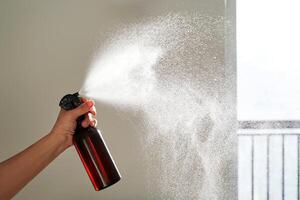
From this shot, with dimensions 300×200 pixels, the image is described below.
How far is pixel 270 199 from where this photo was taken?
3223 millimetres

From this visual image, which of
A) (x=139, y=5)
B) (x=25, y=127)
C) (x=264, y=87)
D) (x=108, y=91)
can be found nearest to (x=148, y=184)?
(x=108, y=91)

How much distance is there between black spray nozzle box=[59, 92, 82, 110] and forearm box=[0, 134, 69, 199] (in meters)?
0.10

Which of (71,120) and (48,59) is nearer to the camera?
(71,120)

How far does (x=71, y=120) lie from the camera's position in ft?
3.88

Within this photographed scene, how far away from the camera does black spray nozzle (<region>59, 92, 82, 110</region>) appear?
1.17 m

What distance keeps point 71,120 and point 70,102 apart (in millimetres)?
54

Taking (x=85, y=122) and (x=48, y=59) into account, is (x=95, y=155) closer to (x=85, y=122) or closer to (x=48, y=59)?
(x=85, y=122)

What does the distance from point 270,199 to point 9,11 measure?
8.00ft

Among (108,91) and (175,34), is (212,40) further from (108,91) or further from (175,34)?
(108,91)

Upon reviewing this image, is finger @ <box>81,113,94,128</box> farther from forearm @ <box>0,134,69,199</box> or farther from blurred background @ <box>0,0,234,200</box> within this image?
blurred background @ <box>0,0,234,200</box>

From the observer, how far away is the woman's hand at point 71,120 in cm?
117

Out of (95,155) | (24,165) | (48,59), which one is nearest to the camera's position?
(24,165)

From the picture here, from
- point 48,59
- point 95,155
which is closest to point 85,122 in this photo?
point 95,155

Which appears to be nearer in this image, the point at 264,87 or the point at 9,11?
the point at 9,11
